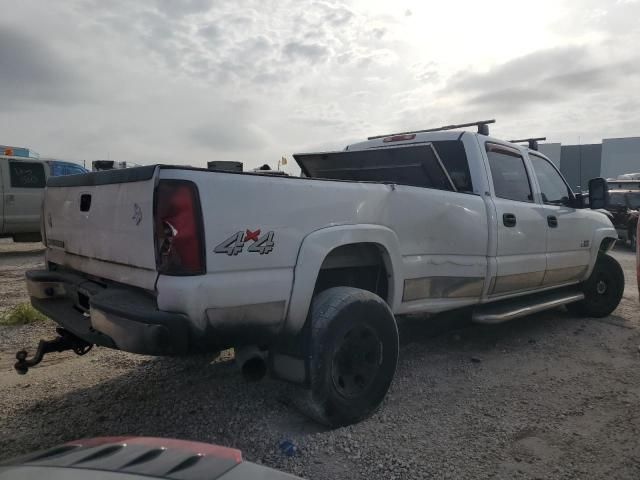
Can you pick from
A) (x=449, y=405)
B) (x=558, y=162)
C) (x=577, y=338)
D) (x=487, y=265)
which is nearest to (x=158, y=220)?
(x=449, y=405)

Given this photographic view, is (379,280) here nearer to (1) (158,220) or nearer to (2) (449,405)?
(2) (449,405)

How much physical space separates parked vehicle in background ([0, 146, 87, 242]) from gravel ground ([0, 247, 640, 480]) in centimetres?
716

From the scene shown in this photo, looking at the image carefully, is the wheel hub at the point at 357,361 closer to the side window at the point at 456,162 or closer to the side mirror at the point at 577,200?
the side window at the point at 456,162

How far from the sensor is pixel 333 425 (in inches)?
114

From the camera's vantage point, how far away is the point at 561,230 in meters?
5.10

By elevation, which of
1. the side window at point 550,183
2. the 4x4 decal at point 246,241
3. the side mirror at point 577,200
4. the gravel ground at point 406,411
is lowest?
the gravel ground at point 406,411

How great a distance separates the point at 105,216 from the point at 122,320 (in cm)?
77

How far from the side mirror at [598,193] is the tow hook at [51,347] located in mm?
5191

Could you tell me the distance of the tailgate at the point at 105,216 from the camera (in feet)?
8.07

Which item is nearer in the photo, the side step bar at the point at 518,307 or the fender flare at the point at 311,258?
the fender flare at the point at 311,258

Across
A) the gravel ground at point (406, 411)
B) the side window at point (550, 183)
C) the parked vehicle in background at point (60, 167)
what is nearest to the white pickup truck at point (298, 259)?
the gravel ground at point (406, 411)

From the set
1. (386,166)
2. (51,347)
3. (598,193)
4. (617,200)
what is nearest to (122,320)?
(51,347)

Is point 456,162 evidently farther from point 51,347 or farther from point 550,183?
point 51,347

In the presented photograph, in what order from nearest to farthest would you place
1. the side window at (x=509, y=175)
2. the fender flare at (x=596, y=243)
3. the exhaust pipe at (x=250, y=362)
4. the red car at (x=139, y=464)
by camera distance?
the red car at (x=139, y=464) < the exhaust pipe at (x=250, y=362) < the side window at (x=509, y=175) < the fender flare at (x=596, y=243)
